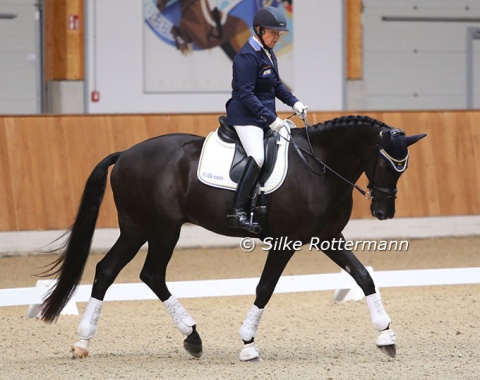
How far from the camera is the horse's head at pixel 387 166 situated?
219 inches

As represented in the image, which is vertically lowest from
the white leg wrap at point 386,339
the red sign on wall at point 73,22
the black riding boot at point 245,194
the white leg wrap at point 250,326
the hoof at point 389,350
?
the hoof at point 389,350

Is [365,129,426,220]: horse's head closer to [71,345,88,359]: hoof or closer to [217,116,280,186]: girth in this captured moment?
[217,116,280,186]: girth

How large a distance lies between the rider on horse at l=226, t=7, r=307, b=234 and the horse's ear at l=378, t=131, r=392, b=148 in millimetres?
513

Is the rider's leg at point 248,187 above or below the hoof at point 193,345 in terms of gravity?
above

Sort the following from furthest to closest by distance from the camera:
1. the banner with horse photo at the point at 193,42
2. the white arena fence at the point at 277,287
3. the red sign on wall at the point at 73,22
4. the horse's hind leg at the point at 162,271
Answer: the banner with horse photo at the point at 193,42, the red sign on wall at the point at 73,22, the white arena fence at the point at 277,287, the horse's hind leg at the point at 162,271

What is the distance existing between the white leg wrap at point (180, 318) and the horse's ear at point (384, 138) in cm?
148

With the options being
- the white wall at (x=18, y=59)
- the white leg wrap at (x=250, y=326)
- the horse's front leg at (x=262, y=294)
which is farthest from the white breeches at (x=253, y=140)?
the white wall at (x=18, y=59)

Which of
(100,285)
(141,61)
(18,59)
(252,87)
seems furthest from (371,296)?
(18,59)

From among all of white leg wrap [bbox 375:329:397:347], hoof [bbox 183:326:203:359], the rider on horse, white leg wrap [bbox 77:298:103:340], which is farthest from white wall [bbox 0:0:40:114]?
white leg wrap [bbox 375:329:397:347]

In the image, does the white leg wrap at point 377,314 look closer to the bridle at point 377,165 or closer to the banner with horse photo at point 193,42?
the bridle at point 377,165

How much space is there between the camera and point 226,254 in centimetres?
1028

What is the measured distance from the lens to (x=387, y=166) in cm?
558

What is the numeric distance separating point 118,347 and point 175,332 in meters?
0.58

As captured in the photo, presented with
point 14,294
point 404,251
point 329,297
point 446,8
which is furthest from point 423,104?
point 14,294
